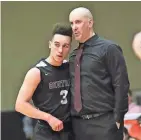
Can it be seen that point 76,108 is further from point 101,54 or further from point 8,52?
point 8,52

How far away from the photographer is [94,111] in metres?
2.20

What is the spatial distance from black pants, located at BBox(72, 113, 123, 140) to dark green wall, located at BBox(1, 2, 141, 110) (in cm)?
265

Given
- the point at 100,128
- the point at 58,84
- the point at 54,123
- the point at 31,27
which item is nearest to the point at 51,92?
the point at 58,84

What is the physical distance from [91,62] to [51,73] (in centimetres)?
25

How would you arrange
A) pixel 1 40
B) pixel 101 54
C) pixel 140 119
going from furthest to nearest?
pixel 1 40 < pixel 140 119 < pixel 101 54

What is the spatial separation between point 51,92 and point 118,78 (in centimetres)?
41

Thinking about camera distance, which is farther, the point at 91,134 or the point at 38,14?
the point at 38,14

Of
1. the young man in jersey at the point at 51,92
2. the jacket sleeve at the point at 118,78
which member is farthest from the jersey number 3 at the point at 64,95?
the jacket sleeve at the point at 118,78

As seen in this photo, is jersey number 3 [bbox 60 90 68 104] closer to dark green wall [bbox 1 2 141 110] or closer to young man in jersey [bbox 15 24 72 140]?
young man in jersey [bbox 15 24 72 140]

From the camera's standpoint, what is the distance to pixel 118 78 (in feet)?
7.11

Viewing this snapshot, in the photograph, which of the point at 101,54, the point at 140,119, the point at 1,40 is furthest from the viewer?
the point at 1,40

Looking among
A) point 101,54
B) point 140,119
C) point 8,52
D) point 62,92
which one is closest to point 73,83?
point 62,92

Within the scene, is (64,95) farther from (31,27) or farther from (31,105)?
(31,27)

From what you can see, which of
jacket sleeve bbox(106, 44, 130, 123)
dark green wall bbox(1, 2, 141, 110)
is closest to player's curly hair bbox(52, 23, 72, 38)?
jacket sleeve bbox(106, 44, 130, 123)
